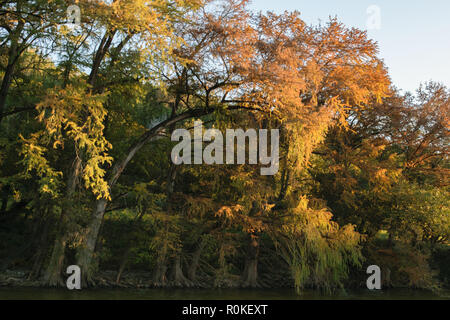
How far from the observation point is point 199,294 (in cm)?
1666

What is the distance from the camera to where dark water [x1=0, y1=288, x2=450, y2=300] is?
13.8m

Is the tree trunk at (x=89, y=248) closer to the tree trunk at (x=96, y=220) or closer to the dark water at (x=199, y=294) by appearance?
the tree trunk at (x=96, y=220)

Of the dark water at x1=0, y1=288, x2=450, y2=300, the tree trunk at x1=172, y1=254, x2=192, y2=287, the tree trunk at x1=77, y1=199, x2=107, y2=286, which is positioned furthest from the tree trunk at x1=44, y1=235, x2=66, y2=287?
the tree trunk at x1=172, y1=254, x2=192, y2=287

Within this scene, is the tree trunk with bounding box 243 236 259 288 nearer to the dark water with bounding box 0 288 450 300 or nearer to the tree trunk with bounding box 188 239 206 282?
the dark water with bounding box 0 288 450 300

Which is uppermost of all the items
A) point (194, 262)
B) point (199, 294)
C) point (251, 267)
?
point (194, 262)

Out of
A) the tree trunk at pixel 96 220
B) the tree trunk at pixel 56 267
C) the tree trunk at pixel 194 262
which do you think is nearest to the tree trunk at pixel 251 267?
the tree trunk at pixel 194 262

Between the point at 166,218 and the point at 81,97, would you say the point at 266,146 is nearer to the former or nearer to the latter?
the point at 166,218

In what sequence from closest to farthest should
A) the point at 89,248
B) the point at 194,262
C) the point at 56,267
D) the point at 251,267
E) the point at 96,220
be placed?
1. the point at 56,267
2. the point at 89,248
3. the point at 96,220
4. the point at 194,262
5. the point at 251,267

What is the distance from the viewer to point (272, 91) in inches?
645

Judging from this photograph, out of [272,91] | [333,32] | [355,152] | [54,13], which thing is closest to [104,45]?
[54,13]

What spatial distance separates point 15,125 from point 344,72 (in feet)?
39.4

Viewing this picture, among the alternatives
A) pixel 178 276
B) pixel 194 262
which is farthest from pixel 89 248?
pixel 194 262

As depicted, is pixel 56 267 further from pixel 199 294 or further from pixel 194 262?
pixel 194 262

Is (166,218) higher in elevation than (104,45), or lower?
lower
